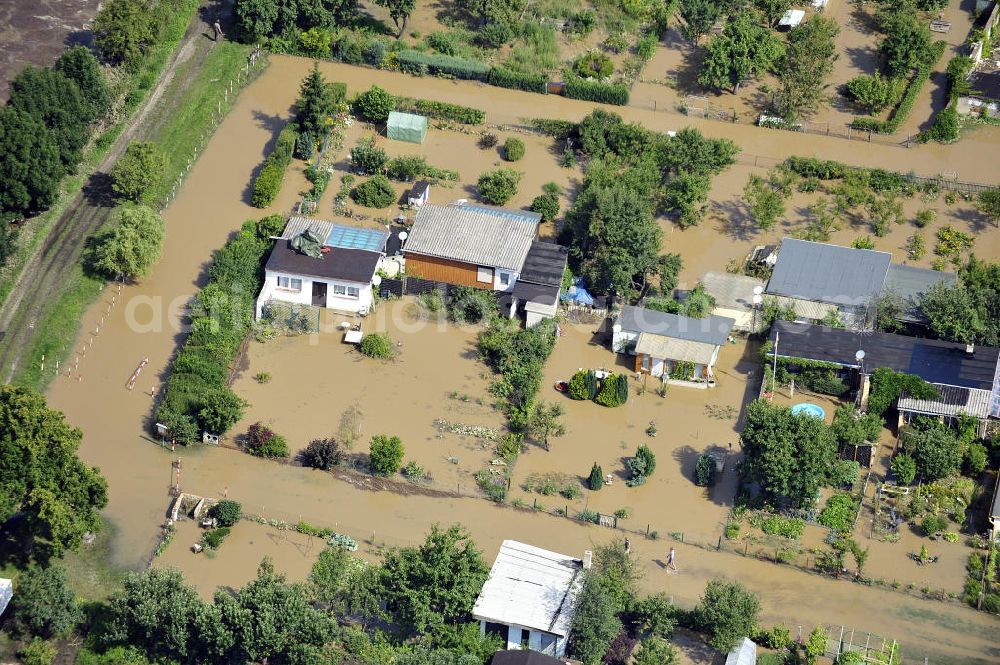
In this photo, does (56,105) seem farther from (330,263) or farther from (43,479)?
(43,479)

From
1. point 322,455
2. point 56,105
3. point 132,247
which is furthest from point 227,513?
point 56,105

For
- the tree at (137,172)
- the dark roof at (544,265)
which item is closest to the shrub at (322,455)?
the dark roof at (544,265)

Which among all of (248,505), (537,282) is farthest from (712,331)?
(248,505)

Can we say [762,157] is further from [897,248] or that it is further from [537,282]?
[537,282]

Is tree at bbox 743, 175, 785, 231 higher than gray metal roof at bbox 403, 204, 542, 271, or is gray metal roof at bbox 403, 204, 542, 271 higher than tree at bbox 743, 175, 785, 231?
tree at bbox 743, 175, 785, 231

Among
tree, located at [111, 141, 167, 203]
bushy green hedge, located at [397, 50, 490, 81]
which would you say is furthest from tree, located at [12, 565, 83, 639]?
bushy green hedge, located at [397, 50, 490, 81]

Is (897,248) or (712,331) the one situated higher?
(897,248)

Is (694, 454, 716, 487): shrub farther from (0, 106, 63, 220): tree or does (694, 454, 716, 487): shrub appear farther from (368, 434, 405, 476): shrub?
(0, 106, 63, 220): tree
